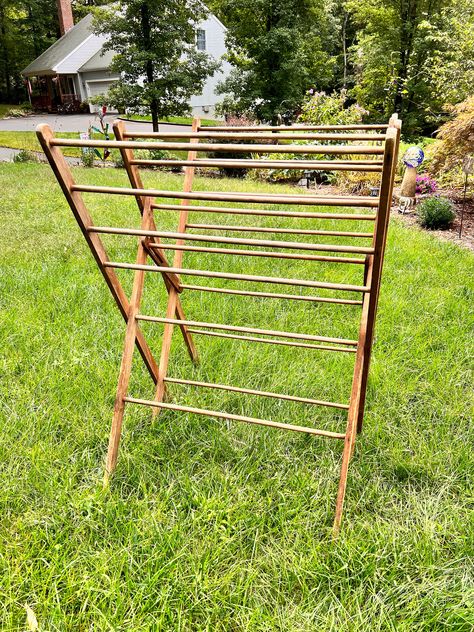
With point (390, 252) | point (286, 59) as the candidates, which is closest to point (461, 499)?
point (390, 252)

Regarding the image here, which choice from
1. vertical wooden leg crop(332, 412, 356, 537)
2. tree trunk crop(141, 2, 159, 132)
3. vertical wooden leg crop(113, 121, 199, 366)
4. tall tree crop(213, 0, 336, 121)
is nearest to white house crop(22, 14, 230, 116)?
tall tree crop(213, 0, 336, 121)

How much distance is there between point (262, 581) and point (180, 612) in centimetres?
24

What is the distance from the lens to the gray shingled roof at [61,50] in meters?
23.7

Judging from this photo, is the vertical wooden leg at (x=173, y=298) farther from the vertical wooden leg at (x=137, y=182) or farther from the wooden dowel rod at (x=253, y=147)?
the wooden dowel rod at (x=253, y=147)

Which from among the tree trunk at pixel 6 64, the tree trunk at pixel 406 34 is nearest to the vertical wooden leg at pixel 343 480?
the tree trunk at pixel 406 34

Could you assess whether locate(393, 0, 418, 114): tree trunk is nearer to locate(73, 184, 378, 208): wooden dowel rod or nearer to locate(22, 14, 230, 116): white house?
locate(22, 14, 230, 116): white house

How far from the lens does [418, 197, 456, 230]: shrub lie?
197 inches

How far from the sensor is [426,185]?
6746 mm

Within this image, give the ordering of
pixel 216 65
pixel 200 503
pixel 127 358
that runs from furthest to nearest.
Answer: pixel 216 65
pixel 127 358
pixel 200 503

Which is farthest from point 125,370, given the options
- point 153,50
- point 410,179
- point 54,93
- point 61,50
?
point 54,93

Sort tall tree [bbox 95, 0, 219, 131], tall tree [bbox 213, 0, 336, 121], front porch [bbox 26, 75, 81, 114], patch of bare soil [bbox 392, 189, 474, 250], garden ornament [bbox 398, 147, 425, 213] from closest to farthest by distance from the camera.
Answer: patch of bare soil [bbox 392, 189, 474, 250] → garden ornament [bbox 398, 147, 425, 213] → tall tree [bbox 95, 0, 219, 131] → tall tree [bbox 213, 0, 336, 121] → front porch [bbox 26, 75, 81, 114]

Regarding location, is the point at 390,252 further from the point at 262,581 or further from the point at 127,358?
the point at 262,581

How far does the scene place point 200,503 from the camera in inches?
57.2

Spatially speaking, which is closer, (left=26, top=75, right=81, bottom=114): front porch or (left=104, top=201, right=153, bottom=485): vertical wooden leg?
(left=104, top=201, right=153, bottom=485): vertical wooden leg
